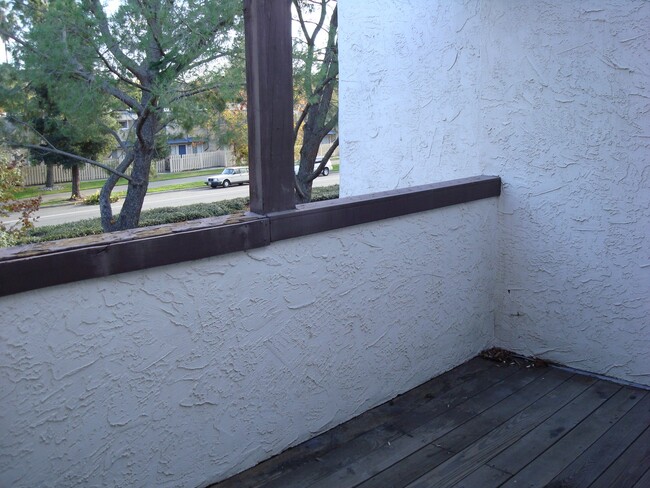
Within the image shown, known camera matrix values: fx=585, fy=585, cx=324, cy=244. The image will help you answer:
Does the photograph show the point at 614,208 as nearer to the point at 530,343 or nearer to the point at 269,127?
the point at 530,343

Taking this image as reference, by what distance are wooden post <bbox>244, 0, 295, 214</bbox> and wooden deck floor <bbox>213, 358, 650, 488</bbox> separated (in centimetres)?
105

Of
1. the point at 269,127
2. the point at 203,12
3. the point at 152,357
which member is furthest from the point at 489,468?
the point at 203,12

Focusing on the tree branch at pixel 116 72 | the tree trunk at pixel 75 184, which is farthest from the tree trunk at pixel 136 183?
the tree trunk at pixel 75 184

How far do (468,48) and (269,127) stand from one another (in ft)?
5.91

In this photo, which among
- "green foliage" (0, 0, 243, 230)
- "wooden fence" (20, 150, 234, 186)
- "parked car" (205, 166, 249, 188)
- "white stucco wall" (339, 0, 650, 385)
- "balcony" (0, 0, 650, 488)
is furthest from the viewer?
"wooden fence" (20, 150, 234, 186)

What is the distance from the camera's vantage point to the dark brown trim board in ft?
5.51

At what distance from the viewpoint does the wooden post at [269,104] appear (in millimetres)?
2248

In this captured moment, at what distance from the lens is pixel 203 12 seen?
353 inches

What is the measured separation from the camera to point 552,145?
10.6ft

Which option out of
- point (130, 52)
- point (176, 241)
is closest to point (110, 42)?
point (130, 52)

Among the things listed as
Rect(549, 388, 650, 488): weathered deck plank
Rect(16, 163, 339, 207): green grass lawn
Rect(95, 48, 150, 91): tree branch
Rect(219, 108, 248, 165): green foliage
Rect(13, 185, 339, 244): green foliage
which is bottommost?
Rect(549, 388, 650, 488): weathered deck plank

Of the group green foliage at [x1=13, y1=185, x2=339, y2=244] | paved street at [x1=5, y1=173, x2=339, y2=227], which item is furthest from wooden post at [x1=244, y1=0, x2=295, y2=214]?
paved street at [x1=5, y1=173, x2=339, y2=227]

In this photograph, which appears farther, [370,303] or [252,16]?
[370,303]

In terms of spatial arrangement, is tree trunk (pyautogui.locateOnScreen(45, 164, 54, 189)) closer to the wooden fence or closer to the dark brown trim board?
the wooden fence
